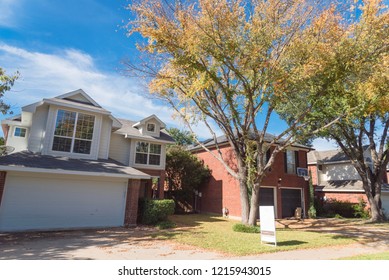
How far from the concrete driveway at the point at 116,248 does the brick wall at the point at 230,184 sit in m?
9.45

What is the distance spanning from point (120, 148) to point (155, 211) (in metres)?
6.64

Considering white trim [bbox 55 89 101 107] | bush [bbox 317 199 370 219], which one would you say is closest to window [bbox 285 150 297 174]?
bush [bbox 317 199 370 219]

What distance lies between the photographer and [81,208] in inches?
551

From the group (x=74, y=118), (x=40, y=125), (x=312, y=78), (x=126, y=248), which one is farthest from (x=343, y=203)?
(x=40, y=125)

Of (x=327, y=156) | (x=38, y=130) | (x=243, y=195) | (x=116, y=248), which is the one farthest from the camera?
(x=327, y=156)

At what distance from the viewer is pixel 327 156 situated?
3080 cm

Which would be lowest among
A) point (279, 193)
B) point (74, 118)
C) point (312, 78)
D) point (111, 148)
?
point (279, 193)

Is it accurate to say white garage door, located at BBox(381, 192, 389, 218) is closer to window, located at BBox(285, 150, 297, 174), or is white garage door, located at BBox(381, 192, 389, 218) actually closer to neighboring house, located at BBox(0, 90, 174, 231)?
window, located at BBox(285, 150, 297, 174)

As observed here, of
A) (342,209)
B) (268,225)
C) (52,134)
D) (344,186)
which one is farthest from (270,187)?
(52,134)

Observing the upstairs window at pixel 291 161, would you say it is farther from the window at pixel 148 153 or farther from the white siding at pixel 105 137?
the white siding at pixel 105 137

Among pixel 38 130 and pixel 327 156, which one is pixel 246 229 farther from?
pixel 327 156
